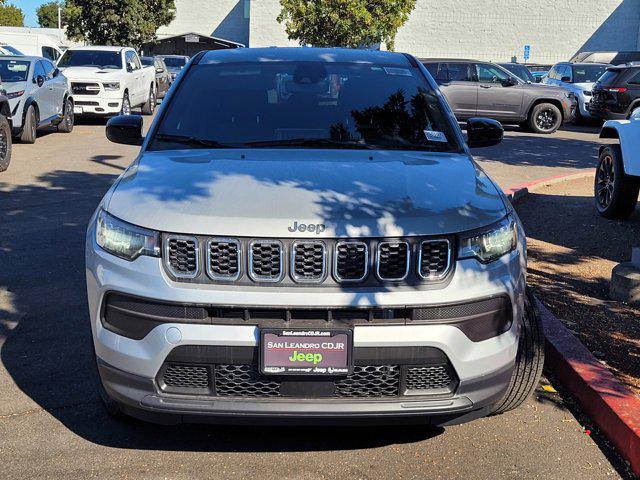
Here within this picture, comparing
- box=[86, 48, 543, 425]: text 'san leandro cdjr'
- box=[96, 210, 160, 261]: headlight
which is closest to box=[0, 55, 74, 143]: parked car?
box=[96, 210, 160, 261]: headlight

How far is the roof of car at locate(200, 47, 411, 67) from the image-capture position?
5070 millimetres

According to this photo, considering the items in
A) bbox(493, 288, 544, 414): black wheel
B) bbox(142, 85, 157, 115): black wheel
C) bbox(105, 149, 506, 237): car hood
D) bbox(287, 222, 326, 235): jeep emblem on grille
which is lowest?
bbox(142, 85, 157, 115): black wheel

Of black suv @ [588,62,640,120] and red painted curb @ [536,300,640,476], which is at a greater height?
black suv @ [588,62,640,120]

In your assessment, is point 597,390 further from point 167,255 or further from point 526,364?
point 167,255

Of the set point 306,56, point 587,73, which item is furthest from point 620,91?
point 306,56

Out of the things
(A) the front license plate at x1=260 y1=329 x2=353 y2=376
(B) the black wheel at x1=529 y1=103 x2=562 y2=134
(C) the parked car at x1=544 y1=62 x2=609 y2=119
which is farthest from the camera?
(C) the parked car at x1=544 y1=62 x2=609 y2=119

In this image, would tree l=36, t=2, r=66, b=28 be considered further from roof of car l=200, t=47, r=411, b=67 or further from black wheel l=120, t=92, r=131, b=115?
roof of car l=200, t=47, r=411, b=67

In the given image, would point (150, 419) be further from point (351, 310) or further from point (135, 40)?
point (135, 40)

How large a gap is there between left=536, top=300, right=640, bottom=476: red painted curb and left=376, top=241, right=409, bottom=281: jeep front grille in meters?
1.35

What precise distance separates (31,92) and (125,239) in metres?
12.8

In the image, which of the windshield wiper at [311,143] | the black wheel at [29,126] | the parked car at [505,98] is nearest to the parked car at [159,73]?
→ the parked car at [505,98]

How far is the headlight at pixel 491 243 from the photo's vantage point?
330 cm

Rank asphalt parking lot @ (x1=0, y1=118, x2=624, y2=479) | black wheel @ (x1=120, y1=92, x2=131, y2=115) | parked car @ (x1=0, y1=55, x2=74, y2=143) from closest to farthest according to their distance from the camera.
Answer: asphalt parking lot @ (x1=0, y1=118, x2=624, y2=479) < parked car @ (x1=0, y1=55, x2=74, y2=143) < black wheel @ (x1=120, y1=92, x2=131, y2=115)

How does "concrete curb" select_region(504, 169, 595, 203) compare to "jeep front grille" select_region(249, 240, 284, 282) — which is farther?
"concrete curb" select_region(504, 169, 595, 203)
